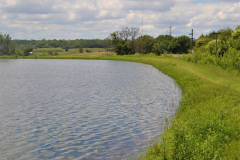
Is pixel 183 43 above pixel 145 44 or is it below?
above

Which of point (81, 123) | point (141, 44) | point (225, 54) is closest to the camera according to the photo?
point (81, 123)

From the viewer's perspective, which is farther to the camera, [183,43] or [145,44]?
[183,43]

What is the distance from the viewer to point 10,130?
679 inches

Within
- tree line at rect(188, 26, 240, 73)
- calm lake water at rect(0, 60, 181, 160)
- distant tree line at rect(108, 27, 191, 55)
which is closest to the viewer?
calm lake water at rect(0, 60, 181, 160)

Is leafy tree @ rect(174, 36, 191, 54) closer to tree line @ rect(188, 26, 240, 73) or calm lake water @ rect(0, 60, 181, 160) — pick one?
tree line @ rect(188, 26, 240, 73)

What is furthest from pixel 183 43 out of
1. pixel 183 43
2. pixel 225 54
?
pixel 225 54

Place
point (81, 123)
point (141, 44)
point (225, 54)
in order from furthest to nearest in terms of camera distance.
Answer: point (141, 44) < point (225, 54) < point (81, 123)

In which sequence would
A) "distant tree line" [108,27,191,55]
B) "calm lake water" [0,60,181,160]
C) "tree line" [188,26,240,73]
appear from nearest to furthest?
1. "calm lake water" [0,60,181,160]
2. "tree line" [188,26,240,73]
3. "distant tree line" [108,27,191,55]

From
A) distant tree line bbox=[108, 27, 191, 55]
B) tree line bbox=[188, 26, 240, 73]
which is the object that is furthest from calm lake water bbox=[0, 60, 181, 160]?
distant tree line bbox=[108, 27, 191, 55]

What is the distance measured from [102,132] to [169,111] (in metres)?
7.49

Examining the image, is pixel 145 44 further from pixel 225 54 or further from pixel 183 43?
pixel 225 54

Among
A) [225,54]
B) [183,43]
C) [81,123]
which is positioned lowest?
[81,123]

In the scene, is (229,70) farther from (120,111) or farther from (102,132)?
(102,132)

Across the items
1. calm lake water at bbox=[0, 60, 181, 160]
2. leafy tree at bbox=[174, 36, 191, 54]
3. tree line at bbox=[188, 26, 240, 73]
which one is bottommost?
calm lake water at bbox=[0, 60, 181, 160]
